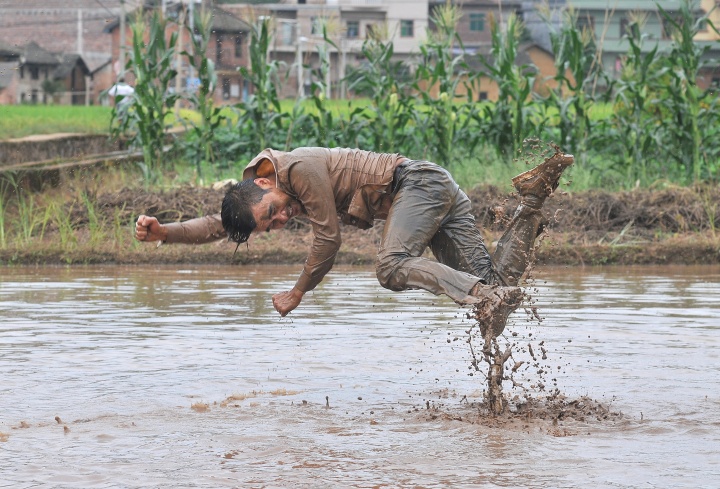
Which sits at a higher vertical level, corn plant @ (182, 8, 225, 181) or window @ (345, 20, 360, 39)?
window @ (345, 20, 360, 39)

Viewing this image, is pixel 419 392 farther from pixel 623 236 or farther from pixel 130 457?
pixel 623 236

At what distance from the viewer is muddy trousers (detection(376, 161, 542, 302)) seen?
18.9 feet

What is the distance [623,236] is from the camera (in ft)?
43.8

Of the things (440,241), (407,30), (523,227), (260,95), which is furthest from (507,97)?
(407,30)

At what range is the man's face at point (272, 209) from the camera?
5894 millimetres

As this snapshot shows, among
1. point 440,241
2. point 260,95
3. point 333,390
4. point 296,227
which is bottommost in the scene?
point 296,227

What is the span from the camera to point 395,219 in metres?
6.03

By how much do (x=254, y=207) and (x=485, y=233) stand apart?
7578 millimetres

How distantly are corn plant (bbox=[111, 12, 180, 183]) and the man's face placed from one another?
10165mm

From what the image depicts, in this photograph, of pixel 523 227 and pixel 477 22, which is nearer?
pixel 523 227

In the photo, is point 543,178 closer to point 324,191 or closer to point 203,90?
point 324,191

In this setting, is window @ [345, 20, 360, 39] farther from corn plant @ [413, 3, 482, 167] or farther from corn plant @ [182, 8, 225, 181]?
corn plant @ [413, 3, 482, 167]

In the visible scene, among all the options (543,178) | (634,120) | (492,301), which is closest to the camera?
(492,301)

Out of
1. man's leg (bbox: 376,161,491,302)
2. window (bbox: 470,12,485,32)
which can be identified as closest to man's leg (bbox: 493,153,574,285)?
man's leg (bbox: 376,161,491,302)
